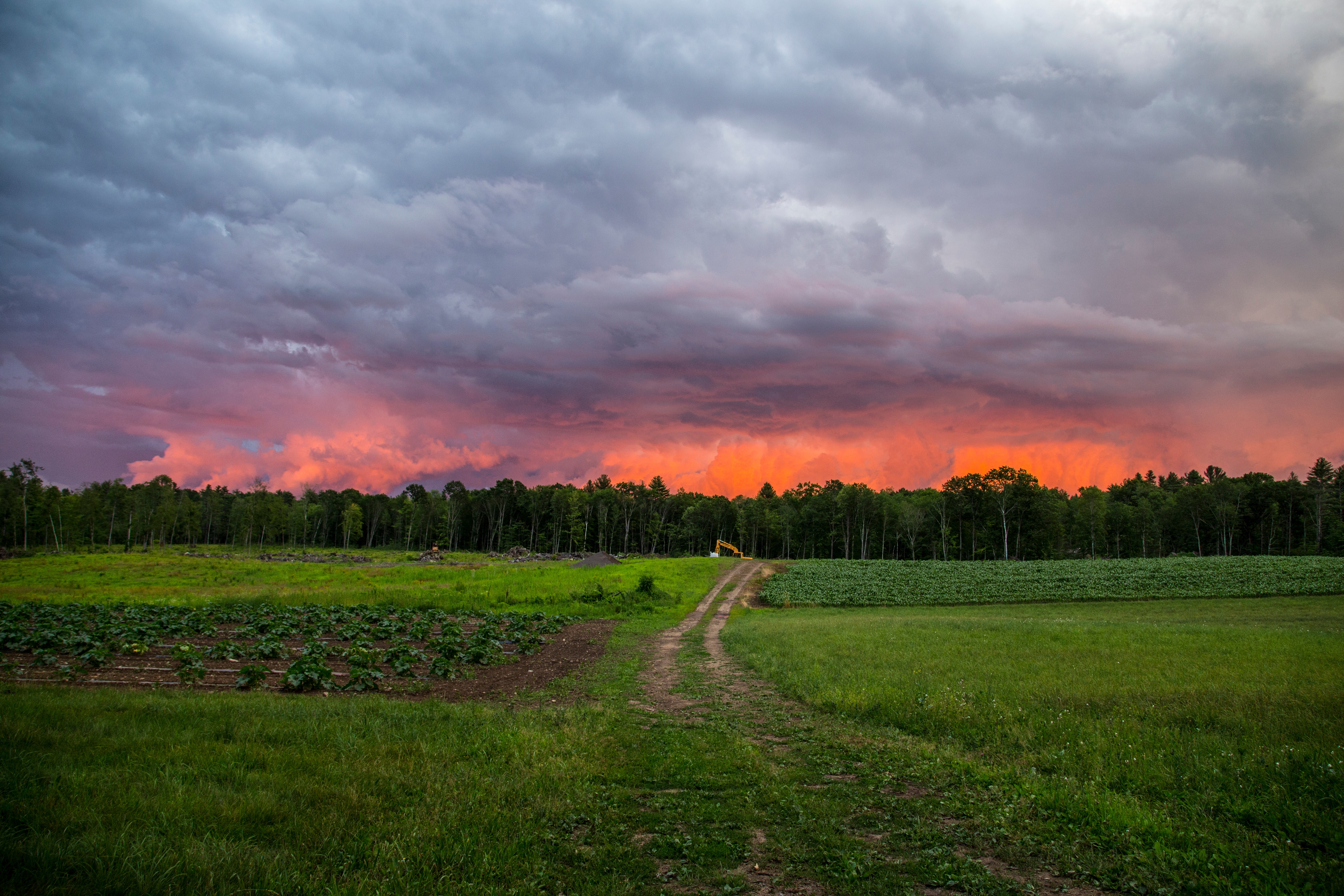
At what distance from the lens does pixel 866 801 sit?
847cm

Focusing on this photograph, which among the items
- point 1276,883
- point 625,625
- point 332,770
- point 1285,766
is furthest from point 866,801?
point 625,625

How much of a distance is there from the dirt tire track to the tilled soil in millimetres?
2306

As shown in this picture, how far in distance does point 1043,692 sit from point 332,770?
15086mm

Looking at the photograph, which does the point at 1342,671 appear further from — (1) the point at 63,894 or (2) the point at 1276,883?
(1) the point at 63,894

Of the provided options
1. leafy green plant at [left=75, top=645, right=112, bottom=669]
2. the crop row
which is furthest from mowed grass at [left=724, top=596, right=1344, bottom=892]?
leafy green plant at [left=75, top=645, right=112, bottom=669]

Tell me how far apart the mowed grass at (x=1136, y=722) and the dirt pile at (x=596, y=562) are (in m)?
41.5

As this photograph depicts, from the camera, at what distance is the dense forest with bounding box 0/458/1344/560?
11494 centimetres

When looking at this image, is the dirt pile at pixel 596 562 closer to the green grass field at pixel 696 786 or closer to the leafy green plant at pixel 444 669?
the leafy green plant at pixel 444 669

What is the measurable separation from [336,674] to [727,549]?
136 metres

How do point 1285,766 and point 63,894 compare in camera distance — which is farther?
point 1285,766

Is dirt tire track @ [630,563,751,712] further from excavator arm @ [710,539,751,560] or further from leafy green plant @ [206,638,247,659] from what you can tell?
excavator arm @ [710,539,751,560]

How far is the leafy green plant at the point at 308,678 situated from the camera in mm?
14617

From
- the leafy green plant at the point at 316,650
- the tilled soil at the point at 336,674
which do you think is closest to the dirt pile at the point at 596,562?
the tilled soil at the point at 336,674

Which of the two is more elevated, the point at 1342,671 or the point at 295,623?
the point at 1342,671
